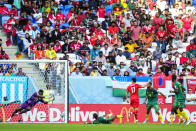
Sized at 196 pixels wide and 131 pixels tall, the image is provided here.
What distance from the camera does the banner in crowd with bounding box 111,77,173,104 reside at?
20297mm

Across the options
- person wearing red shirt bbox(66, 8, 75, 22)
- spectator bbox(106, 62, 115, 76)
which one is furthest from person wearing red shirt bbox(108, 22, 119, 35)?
spectator bbox(106, 62, 115, 76)

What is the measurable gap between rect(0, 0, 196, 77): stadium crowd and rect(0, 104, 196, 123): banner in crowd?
5.18 ft

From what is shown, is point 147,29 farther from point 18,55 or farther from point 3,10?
point 3,10

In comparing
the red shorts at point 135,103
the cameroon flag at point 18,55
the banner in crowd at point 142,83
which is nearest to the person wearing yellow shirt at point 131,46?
the banner in crowd at point 142,83

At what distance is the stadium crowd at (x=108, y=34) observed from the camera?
22203 millimetres

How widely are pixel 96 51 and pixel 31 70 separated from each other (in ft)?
14.6

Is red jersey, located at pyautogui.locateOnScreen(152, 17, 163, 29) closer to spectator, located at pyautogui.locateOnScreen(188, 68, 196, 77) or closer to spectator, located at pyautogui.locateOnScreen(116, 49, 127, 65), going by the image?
spectator, located at pyautogui.locateOnScreen(116, 49, 127, 65)

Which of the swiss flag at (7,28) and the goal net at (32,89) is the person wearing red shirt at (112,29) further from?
the goal net at (32,89)

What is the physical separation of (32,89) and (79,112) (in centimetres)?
199

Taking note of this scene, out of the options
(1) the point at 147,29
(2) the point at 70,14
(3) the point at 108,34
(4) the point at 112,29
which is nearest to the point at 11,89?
(2) the point at 70,14

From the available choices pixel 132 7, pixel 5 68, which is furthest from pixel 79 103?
pixel 132 7

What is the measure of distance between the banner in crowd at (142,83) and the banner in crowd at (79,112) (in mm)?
452

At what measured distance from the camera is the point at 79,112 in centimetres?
1994

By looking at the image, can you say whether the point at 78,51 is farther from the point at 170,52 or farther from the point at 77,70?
the point at 170,52
